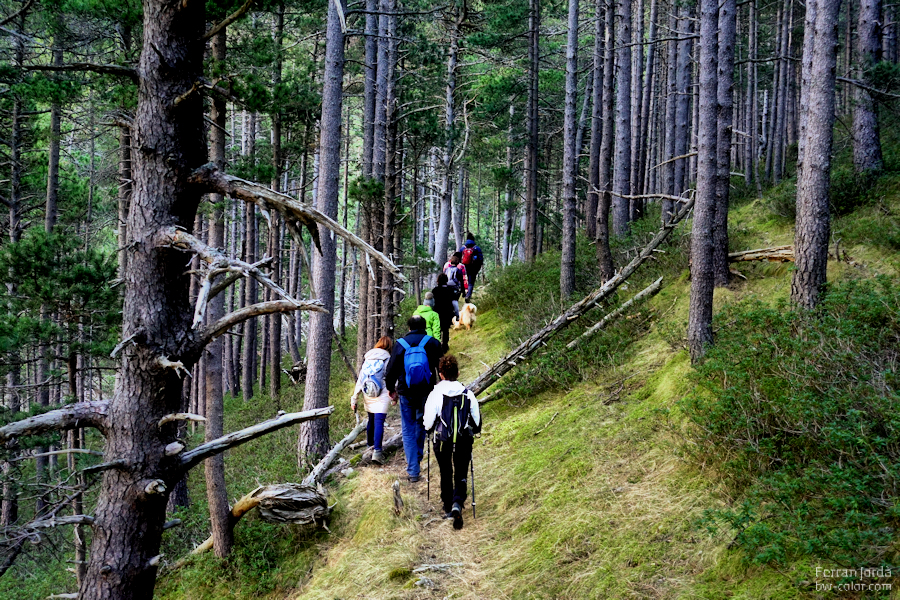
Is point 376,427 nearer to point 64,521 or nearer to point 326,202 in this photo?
point 326,202

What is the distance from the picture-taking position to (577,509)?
5926mm

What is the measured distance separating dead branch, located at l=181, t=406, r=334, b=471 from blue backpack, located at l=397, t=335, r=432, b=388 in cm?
421

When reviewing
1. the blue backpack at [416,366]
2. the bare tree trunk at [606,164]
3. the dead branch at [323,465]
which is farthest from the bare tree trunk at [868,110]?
the dead branch at [323,465]

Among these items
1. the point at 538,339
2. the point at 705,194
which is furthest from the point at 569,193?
the point at 705,194

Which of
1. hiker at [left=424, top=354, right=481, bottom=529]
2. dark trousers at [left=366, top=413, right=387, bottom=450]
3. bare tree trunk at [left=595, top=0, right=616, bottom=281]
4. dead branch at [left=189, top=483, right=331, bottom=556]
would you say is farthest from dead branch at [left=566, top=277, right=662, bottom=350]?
dead branch at [left=189, top=483, right=331, bottom=556]

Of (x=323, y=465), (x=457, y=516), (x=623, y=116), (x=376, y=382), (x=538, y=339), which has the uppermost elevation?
(x=623, y=116)

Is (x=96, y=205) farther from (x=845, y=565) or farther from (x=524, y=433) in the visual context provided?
(x=845, y=565)

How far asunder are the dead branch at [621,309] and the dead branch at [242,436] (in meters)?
7.19

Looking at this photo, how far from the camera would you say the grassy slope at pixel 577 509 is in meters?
4.88

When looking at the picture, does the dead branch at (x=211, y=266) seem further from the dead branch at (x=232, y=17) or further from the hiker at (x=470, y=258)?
the hiker at (x=470, y=258)

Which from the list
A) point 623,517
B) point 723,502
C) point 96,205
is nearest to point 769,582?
point 723,502

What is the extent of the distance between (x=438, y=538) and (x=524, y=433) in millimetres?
2309

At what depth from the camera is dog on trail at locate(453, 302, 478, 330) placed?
15.8 m

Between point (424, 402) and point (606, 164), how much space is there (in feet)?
27.4
